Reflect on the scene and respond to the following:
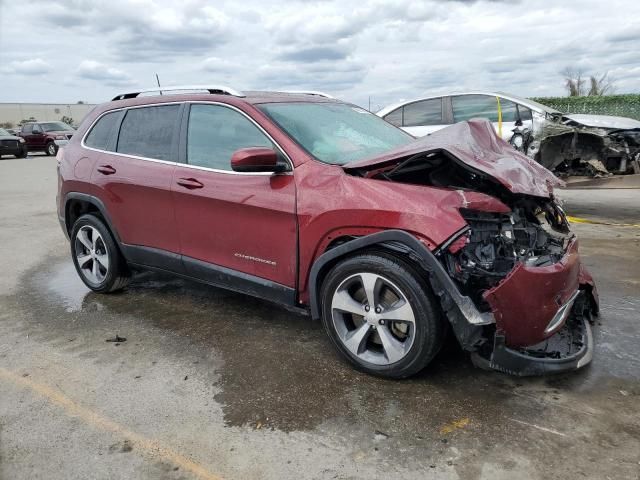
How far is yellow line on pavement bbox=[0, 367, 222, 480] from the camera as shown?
2.54 m

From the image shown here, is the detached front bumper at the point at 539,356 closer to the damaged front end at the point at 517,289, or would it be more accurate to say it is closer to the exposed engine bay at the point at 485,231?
the damaged front end at the point at 517,289

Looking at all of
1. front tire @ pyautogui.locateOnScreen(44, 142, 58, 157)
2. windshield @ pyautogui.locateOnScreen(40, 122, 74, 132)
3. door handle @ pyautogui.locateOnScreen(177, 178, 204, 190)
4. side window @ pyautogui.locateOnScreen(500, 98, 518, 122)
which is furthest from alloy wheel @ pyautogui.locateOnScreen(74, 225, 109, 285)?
windshield @ pyautogui.locateOnScreen(40, 122, 74, 132)

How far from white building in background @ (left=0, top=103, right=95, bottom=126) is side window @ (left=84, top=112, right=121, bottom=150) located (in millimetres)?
57290

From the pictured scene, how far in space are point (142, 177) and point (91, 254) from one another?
1.17m

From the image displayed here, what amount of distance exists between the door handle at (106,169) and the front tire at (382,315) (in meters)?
2.32

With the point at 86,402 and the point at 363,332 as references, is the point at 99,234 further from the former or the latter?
the point at 363,332

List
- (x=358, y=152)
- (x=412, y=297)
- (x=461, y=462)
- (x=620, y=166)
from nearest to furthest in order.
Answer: (x=461, y=462)
(x=412, y=297)
(x=358, y=152)
(x=620, y=166)

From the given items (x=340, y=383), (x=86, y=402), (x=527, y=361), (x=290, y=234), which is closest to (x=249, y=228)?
(x=290, y=234)

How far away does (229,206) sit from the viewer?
3.73 m

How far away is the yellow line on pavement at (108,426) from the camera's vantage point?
2541 mm

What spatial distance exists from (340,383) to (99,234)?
2.78m

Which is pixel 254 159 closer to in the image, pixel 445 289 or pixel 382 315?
pixel 382 315

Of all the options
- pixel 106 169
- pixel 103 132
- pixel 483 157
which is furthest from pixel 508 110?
pixel 106 169

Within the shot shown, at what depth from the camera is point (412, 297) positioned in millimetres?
2967
